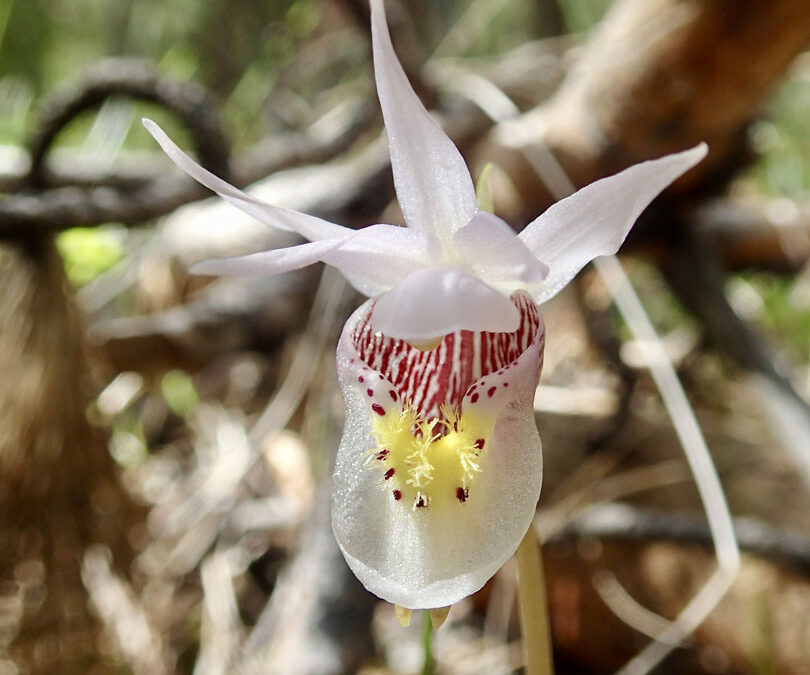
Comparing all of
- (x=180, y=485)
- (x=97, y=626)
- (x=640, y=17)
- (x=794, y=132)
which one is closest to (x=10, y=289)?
(x=97, y=626)

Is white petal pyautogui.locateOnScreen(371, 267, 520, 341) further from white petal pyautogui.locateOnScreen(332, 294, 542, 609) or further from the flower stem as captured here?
the flower stem

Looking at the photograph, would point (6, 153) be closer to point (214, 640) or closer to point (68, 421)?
point (68, 421)

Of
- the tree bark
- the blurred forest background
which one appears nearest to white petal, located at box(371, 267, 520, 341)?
the blurred forest background

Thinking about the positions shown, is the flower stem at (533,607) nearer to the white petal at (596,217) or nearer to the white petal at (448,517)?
the white petal at (448,517)

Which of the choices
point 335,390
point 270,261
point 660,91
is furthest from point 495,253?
point 660,91

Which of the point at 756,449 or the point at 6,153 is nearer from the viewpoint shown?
the point at 756,449

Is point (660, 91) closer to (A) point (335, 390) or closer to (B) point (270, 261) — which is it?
(A) point (335, 390)
